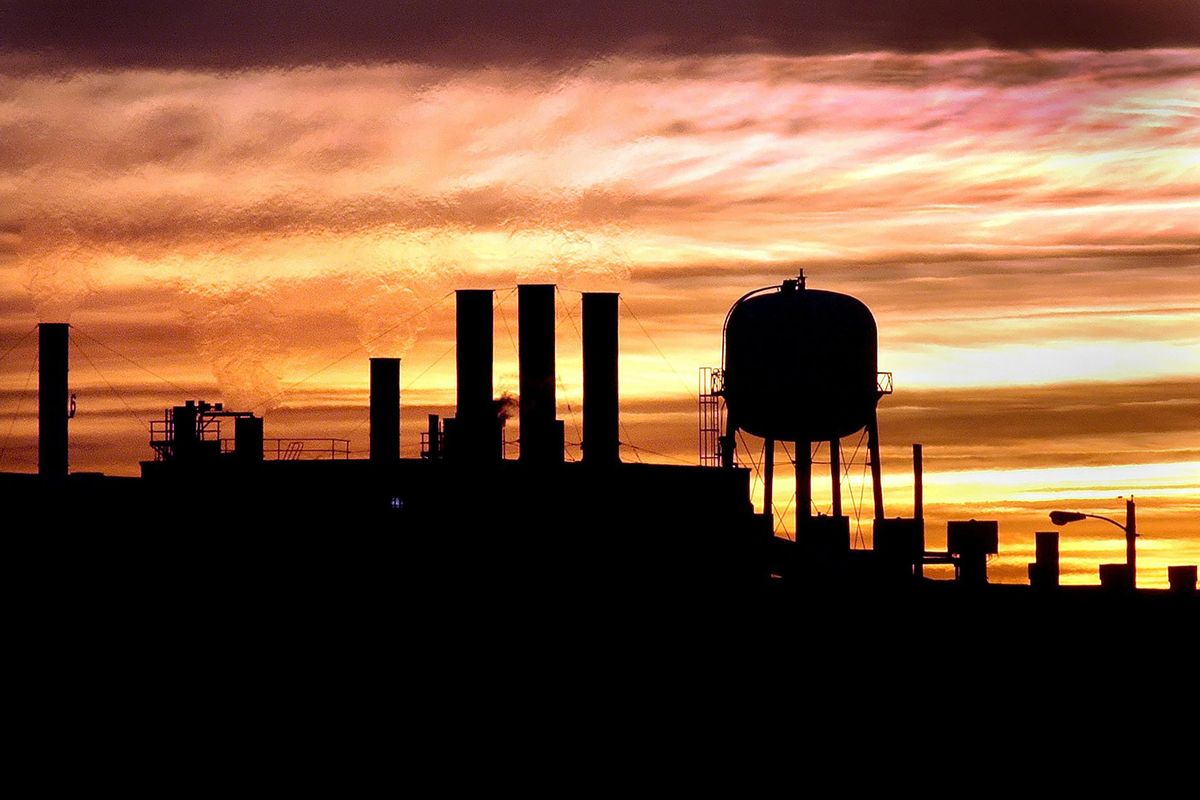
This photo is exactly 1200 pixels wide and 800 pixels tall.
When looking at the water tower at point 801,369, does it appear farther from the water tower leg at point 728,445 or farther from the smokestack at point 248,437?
the smokestack at point 248,437

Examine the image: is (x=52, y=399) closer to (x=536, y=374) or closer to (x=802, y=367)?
(x=536, y=374)

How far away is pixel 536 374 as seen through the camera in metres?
57.9

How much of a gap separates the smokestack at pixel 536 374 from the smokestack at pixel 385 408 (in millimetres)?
4030

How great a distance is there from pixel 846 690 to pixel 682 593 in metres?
5.85

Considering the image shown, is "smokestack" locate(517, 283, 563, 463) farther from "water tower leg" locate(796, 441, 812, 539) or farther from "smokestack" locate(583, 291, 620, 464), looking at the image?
"water tower leg" locate(796, 441, 812, 539)

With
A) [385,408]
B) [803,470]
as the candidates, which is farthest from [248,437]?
[803,470]

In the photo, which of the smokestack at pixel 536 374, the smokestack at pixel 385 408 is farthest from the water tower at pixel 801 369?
the smokestack at pixel 385 408

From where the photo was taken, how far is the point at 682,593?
2149 inches

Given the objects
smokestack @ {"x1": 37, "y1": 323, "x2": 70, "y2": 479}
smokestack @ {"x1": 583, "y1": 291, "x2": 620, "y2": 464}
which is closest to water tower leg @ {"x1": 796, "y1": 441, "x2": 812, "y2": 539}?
smokestack @ {"x1": 583, "y1": 291, "x2": 620, "y2": 464}

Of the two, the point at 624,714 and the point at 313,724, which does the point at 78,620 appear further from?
the point at 624,714

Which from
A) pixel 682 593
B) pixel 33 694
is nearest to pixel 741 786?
pixel 682 593

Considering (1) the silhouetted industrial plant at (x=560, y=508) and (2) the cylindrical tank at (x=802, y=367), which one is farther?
(2) the cylindrical tank at (x=802, y=367)

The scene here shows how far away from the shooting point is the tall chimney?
191 feet

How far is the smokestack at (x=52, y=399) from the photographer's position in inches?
2259
